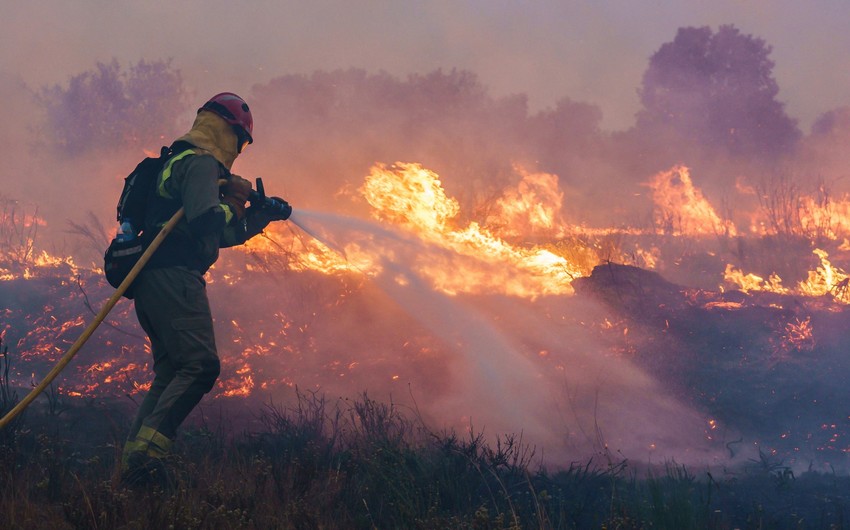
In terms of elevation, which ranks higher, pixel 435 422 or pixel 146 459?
pixel 435 422

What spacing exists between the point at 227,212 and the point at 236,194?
0.23m

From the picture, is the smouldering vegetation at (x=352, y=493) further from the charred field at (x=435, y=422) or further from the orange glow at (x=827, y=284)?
the orange glow at (x=827, y=284)

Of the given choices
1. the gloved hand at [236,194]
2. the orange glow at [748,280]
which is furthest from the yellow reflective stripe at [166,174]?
the orange glow at [748,280]

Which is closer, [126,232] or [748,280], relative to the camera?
[126,232]

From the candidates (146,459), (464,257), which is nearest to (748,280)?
(464,257)

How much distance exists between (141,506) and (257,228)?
211cm

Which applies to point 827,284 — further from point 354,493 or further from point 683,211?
point 354,493

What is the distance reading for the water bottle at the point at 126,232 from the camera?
4.23m

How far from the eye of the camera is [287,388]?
8.20m

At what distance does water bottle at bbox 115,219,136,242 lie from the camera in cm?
423

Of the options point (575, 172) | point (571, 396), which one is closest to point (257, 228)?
point (571, 396)

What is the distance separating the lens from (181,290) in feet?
13.6

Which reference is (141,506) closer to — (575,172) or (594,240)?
(594,240)

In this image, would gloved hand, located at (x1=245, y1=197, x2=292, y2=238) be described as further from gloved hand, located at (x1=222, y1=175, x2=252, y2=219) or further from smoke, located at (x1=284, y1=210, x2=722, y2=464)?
smoke, located at (x1=284, y1=210, x2=722, y2=464)
